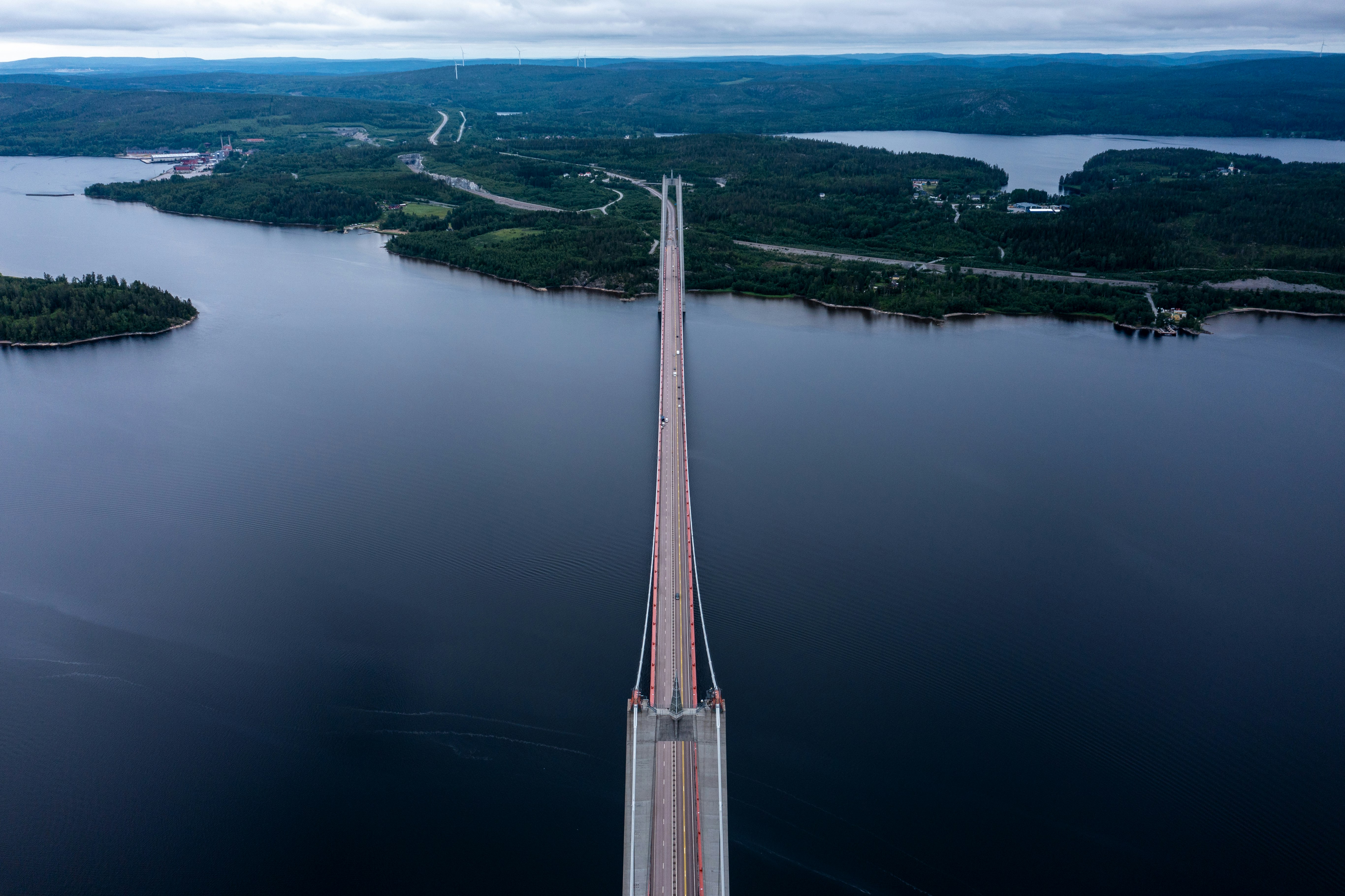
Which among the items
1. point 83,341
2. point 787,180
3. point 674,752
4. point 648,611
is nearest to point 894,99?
point 787,180

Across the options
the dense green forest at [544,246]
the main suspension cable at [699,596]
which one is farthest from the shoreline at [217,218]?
the main suspension cable at [699,596]

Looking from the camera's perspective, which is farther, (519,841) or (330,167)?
(330,167)

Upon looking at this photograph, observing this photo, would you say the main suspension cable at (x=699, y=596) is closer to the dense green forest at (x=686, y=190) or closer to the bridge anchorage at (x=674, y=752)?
the bridge anchorage at (x=674, y=752)

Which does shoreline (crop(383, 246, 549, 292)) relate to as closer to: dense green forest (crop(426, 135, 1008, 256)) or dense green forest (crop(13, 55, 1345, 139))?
dense green forest (crop(426, 135, 1008, 256))

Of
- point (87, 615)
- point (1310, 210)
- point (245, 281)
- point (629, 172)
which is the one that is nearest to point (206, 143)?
point (629, 172)

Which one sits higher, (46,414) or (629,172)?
(629,172)

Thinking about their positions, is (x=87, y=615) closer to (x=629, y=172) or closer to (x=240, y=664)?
(x=240, y=664)
